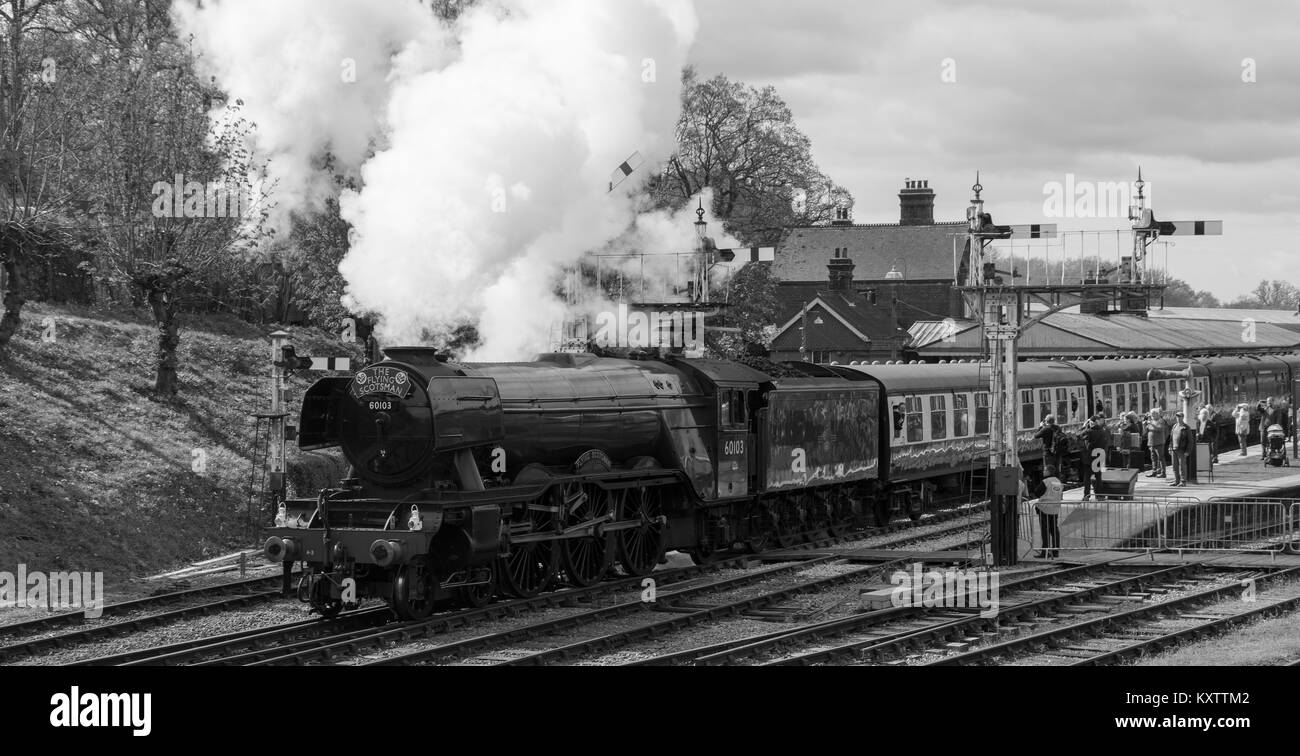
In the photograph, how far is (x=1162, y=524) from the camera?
20.7m

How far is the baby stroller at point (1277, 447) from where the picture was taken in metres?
30.9

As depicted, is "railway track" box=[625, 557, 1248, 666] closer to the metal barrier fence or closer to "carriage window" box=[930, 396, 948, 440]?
the metal barrier fence

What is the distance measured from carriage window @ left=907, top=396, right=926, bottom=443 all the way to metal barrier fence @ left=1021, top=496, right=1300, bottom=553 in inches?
159

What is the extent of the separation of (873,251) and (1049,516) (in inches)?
2375

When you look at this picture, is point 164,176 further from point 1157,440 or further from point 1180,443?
point 1157,440

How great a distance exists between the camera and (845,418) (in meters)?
22.6

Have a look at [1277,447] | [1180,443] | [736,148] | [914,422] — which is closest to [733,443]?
[914,422]

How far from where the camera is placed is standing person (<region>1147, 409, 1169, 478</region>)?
27922 mm

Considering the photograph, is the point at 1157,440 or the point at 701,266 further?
the point at 1157,440

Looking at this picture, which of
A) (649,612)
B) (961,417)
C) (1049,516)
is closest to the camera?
(649,612)

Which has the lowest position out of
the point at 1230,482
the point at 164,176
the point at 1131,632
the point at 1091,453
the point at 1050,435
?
the point at 1131,632

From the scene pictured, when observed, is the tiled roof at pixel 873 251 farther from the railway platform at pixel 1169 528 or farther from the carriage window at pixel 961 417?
the railway platform at pixel 1169 528
